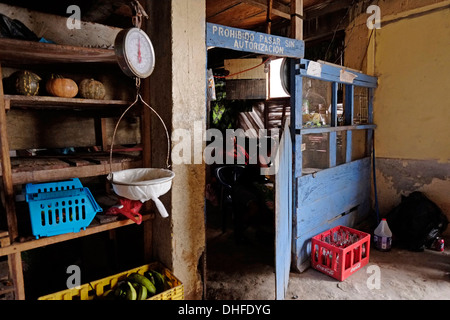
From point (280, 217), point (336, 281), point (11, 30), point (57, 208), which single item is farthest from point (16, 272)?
point (336, 281)

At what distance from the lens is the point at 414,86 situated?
17.4 ft

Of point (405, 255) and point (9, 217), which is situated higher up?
point (9, 217)

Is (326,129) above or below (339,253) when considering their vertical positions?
above

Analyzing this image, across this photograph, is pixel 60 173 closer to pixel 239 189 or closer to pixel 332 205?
pixel 239 189

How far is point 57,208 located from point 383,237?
4.80 metres

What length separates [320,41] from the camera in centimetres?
671

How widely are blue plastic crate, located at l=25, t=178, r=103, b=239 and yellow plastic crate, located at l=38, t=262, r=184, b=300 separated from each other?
24.0 inches

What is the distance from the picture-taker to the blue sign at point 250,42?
307cm

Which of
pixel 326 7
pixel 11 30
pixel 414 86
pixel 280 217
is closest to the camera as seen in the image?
pixel 11 30

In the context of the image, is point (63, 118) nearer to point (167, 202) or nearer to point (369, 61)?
point (167, 202)

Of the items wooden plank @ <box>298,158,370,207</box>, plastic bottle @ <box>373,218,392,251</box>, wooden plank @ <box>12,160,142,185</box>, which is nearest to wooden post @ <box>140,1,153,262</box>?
wooden plank @ <box>12,160,142,185</box>

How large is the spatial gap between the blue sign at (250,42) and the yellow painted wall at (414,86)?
9.34ft

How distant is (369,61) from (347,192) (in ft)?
9.23

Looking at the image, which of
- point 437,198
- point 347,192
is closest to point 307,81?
point 347,192
